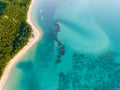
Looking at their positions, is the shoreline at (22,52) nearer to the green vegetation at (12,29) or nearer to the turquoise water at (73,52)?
the green vegetation at (12,29)

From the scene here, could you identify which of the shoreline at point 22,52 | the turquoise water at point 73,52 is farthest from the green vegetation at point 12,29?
the turquoise water at point 73,52

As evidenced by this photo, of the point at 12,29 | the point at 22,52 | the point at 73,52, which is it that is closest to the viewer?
the point at 22,52

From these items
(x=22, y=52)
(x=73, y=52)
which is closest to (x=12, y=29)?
(x=22, y=52)

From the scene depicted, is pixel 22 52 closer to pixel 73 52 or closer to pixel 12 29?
pixel 12 29

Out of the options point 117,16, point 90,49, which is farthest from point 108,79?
point 117,16

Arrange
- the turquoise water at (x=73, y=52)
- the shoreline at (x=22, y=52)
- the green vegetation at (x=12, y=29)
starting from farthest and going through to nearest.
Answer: the green vegetation at (x=12, y=29), the shoreline at (x=22, y=52), the turquoise water at (x=73, y=52)

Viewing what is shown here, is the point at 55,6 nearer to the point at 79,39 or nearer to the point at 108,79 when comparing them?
the point at 79,39
